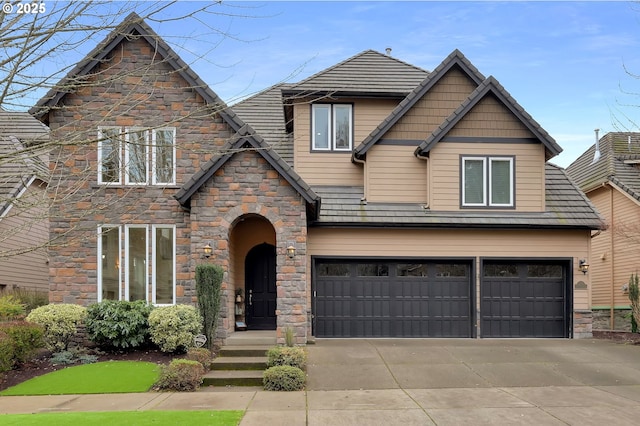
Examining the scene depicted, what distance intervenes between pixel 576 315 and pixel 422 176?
18.4 ft

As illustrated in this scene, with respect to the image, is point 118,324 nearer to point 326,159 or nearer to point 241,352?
point 241,352

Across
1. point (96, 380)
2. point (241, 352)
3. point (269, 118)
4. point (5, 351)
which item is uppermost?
point (269, 118)

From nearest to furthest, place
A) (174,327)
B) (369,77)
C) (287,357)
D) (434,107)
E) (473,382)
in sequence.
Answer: (473,382) → (287,357) → (174,327) → (434,107) → (369,77)

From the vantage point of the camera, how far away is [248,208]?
543 inches

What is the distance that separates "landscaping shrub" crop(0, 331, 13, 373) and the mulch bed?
26 cm

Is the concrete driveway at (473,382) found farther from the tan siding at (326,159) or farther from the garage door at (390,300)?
the tan siding at (326,159)

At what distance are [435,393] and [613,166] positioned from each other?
15.2 metres

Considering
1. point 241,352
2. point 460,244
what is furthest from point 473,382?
point 460,244

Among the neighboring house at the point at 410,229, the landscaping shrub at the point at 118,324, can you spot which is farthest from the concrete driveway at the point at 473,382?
the landscaping shrub at the point at 118,324

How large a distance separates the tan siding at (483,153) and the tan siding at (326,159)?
7.46 ft

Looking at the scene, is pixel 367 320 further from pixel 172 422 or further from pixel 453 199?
pixel 172 422

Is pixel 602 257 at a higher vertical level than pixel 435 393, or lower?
higher

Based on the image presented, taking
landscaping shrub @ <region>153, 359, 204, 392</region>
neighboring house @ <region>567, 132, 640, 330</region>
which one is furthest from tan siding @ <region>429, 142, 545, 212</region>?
landscaping shrub @ <region>153, 359, 204, 392</region>

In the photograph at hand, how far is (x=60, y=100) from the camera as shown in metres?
14.2
